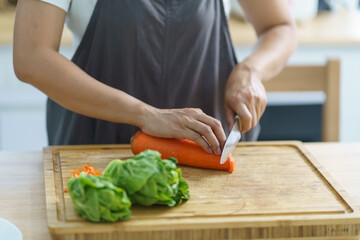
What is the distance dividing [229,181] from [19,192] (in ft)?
1.39

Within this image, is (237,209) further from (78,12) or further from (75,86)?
(78,12)

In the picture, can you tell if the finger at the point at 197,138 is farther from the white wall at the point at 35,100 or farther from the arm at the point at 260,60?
the white wall at the point at 35,100

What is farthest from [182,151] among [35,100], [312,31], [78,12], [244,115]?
[312,31]

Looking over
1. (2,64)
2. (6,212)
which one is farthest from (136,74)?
(2,64)

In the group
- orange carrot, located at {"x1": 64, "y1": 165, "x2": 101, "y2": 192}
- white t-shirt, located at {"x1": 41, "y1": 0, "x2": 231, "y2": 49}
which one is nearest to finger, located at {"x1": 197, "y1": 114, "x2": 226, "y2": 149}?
orange carrot, located at {"x1": 64, "y1": 165, "x2": 101, "y2": 192}

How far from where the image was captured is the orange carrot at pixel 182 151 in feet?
4.02

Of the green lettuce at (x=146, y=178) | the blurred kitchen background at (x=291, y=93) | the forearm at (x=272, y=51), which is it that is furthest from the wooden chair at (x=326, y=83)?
the green lettuce at (x=146, y=178)

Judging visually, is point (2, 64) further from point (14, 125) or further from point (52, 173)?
point (52, 173)

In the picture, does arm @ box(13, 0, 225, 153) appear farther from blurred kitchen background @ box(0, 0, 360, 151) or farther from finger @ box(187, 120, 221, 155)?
blurred kitchen background @ box(0, 0, 360, 151)

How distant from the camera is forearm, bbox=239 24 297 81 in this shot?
58.1 inches

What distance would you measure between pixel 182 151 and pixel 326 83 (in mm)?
722

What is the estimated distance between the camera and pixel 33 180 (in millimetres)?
1258

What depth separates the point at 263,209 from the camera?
1.04 meters

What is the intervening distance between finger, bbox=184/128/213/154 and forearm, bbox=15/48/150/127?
108mm
